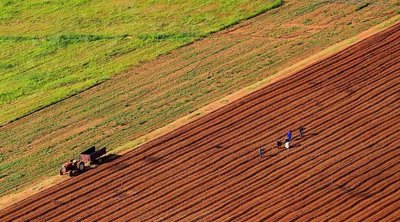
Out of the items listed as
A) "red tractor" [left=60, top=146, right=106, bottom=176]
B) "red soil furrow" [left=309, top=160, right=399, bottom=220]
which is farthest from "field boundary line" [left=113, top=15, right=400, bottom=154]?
"red soil furrow" [left=309, top=160, right=399, bottom=220]

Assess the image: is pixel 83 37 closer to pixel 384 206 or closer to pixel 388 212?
pixel 384 206

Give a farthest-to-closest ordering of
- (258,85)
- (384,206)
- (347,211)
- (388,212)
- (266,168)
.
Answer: (258,85) < (266,168) < (384,206) < (347,211) < (388,212)

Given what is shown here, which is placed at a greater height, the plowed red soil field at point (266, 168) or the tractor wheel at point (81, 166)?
the tractor wheel at point (81, 166)

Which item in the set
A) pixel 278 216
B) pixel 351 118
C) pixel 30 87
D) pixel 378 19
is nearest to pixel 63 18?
pixel 30 87

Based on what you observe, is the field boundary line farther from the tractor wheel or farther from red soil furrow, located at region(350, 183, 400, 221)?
red soil furrow, located at region(350, 183, 400, 221)

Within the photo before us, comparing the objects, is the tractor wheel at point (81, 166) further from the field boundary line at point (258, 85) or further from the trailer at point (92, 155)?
the field boundary line at point (258, 85)

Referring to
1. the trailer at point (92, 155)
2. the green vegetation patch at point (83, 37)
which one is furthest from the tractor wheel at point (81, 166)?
the green vegetation patch at point (83, 37)

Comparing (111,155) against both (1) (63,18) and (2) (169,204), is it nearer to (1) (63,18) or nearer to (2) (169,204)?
(2) (169,204)

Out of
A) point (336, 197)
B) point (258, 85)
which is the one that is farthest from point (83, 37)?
point (336, 197)
